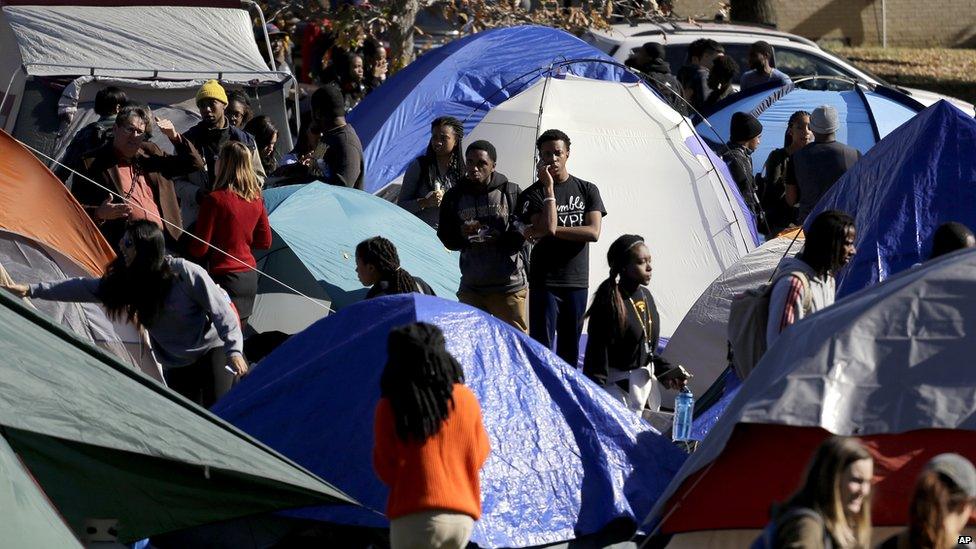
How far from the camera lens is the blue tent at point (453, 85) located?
1270cm

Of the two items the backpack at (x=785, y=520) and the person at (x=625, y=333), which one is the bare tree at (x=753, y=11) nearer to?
the person at (x=625, y=333)

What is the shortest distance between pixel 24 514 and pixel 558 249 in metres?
4.79

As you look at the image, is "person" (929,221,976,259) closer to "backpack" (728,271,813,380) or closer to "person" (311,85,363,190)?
"backpack" (728,271,813,380)

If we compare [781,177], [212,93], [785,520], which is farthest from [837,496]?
[781,177]

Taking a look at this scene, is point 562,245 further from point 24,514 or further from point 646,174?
point 24,514

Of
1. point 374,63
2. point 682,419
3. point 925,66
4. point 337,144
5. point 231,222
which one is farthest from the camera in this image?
point 925,66

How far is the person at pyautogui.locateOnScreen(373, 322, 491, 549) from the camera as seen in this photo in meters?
5.74

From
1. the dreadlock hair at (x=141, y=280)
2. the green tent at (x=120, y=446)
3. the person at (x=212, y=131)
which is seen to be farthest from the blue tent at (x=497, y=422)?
the person at (x=212, y=131)

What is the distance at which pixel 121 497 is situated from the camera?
5.86 metres

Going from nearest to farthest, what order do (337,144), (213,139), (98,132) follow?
(98,132)
(213,139)
(337,144)

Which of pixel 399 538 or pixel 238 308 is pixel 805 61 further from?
pixel 399 538

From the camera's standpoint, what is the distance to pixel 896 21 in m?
26.1

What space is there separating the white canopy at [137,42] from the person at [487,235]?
167 inches

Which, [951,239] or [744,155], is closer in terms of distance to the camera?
[951,239]
